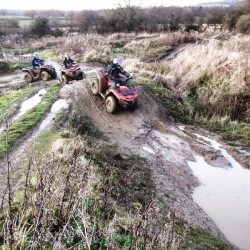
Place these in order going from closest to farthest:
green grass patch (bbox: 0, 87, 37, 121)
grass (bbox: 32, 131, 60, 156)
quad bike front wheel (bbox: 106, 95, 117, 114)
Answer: grass (bbox: 32, 131, 60, 156) < quad bike front wheel (bbox: 106, 95, 117, 114) < green grass patch (bbox: 0, 87, 37, 121)

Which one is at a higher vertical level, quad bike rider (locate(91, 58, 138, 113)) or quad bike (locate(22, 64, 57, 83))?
quad bike rider (locate(91, 58, 138, 113))

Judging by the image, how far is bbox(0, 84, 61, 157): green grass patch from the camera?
335 inches

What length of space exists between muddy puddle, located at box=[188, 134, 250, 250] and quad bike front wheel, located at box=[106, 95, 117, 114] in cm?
325

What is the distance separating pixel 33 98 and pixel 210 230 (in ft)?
29.1

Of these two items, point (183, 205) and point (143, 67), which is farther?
point (143, 67)

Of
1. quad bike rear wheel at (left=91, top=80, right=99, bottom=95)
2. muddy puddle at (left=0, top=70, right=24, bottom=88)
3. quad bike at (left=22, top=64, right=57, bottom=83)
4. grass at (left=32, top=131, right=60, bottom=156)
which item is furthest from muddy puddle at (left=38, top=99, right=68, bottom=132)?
Answer: muddy puddle at (left=0, top=70, right=24, bottom=88)

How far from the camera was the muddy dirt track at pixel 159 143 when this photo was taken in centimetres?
702

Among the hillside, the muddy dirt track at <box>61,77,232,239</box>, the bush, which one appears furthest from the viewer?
the bush

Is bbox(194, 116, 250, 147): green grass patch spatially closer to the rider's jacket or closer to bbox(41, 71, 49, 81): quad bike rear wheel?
the rider's jacket

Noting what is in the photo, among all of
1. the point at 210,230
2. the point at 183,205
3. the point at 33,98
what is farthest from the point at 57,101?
the point at 210,230

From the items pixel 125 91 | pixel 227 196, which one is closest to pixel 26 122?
pixel 125 91

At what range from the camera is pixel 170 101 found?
1246 centimetres

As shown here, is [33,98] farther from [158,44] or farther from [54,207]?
[158,44]

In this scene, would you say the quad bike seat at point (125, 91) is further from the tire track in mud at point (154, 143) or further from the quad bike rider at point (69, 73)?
the quad bike rider at point (69, 73)
